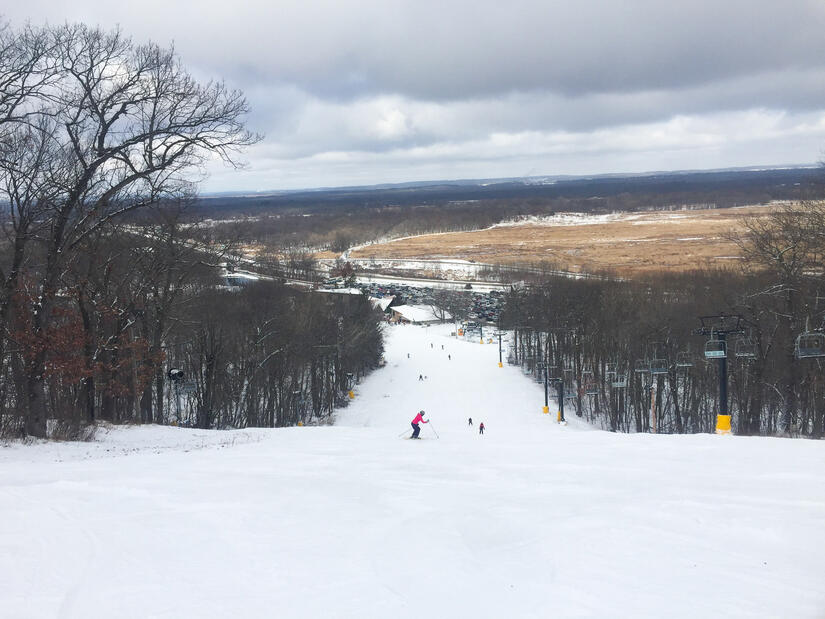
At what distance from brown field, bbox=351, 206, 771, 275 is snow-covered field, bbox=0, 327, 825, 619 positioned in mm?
86650

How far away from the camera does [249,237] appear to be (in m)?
25.3

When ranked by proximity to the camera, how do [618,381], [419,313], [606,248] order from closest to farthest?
1. [618,381]
2. [419,313]
3. [606,248]

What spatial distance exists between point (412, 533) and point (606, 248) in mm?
142027

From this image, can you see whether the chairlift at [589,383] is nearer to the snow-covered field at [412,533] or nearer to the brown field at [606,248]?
the snow-covered field at [412,533]

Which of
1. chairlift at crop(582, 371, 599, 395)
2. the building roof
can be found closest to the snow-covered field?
chairlift at crop(582, 371, 599, 395)

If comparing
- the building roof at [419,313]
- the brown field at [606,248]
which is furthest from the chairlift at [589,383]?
the brown field at [606,248]

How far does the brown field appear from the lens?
110312 mm

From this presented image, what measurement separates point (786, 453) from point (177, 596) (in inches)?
432

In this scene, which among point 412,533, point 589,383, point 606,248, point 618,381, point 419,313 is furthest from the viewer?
point 606,248

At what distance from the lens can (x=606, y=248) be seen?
142125mm

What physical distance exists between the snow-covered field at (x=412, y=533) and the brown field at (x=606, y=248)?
8665cm

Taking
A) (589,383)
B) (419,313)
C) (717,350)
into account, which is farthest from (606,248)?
(717,350)

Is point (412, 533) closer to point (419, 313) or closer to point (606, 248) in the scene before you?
point (419, 313)

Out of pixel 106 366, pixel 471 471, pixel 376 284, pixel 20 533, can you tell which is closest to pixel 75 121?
pixel 106 366
